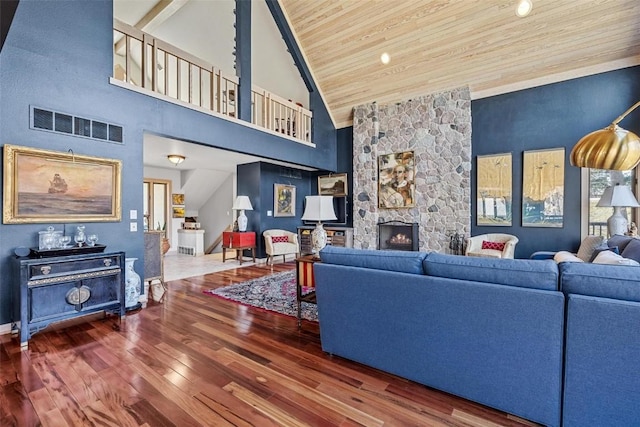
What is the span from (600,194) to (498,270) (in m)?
4.83

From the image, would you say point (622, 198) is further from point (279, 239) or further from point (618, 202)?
point (279, 239)

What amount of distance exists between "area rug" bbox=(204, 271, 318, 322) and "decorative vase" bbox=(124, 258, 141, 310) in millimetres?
920

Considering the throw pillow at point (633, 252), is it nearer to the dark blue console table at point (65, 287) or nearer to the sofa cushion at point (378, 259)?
the sofa cushion at point (378, 259)

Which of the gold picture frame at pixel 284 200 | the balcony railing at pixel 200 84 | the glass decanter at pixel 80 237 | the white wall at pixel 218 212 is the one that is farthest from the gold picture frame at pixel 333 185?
the glass decanter at pixel 80 237

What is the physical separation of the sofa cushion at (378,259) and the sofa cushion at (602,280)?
74 centimetres

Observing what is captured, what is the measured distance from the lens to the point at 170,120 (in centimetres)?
394

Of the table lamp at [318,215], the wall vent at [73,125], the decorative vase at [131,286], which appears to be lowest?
the decorative vase at [131,286]

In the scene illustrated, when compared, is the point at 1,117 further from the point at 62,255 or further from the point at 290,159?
the point at 290,159

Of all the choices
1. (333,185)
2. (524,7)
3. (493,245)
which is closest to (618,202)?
(493,245)

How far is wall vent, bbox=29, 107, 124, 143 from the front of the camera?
2.87 meters

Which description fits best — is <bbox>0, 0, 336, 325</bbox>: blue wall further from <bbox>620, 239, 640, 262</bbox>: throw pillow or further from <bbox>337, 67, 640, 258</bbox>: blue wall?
<bbox>337, 67, 640, 258</bbox>: blue wall

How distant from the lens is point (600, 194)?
4.75 metres

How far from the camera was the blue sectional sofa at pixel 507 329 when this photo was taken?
4.46ft

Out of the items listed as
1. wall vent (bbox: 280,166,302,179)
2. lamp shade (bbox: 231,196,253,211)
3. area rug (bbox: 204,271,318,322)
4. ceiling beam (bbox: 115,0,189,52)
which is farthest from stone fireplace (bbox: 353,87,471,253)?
ceiling beam (bbox: 115,0,189,52)
